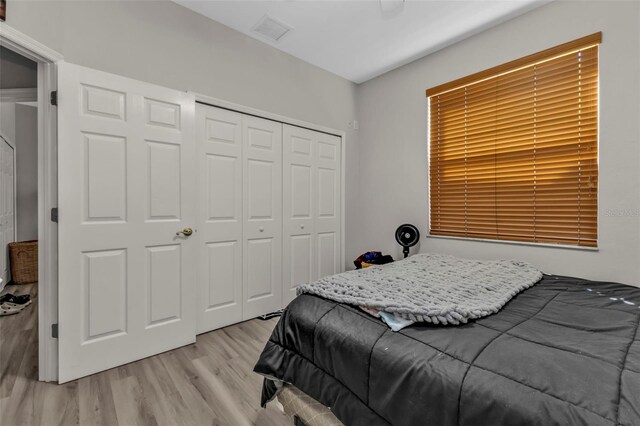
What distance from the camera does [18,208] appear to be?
4.49 meters

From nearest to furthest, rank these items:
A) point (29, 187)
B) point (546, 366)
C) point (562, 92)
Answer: point (546, 366), point (562, 92), point (29, 187)

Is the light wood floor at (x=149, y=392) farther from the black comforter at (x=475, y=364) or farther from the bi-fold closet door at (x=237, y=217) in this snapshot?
the bi-fold closet door at (x=237, y=217)

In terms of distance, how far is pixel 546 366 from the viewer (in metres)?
0.85

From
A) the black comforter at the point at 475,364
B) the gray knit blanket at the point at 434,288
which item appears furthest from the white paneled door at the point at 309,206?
the black comforter at the point at 475,364

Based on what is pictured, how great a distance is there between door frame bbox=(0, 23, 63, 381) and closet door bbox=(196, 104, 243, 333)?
3.04 ft

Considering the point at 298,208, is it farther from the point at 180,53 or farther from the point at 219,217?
the point at 180,53

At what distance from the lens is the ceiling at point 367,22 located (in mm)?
2416

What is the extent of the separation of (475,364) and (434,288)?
2.11 ft

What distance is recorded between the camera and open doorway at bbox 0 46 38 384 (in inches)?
90.8

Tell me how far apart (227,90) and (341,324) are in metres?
2.40

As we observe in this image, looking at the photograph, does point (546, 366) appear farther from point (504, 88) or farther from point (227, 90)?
point (227, 90)

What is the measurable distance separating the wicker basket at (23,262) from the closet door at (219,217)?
3.40 m

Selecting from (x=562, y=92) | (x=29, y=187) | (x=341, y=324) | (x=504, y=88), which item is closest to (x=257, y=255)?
(x=341, y=324)

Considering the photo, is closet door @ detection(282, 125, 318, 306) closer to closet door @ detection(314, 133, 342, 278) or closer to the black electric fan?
closet door @ detection(314, 133, 342, 278)
